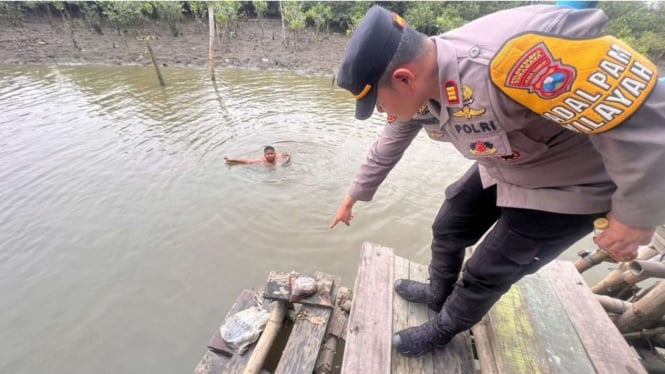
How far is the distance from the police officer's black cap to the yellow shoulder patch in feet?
1.15

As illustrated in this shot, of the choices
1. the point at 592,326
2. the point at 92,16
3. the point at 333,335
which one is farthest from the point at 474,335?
the point at 92,16

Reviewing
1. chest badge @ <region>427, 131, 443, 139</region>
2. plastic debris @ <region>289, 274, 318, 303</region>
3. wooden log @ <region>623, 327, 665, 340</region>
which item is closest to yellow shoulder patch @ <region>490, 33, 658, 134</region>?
chest badge @ <region>427, 131, 443, 139</region>

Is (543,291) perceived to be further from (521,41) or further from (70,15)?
(70,15)

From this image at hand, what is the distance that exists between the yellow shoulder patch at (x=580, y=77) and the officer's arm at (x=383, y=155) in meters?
0.72

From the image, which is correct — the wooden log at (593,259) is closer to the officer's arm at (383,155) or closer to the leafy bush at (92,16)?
the officer's arm at (383,155)

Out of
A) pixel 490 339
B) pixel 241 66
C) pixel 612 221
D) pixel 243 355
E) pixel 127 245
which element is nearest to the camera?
pixel 612 221

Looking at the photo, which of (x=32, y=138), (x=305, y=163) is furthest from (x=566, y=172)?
(x=32, y=138)

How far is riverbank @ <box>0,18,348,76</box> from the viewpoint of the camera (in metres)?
13.4

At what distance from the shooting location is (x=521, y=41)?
887 mm

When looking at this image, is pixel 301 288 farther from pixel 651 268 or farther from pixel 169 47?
pixel 169 47

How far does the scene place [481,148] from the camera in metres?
1.18

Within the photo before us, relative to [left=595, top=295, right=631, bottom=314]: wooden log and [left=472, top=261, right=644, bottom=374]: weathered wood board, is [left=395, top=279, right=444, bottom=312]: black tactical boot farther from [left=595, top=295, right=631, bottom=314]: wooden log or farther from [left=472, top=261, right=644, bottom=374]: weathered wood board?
[left=595, top=295, right=631, bottom=314]: wooden log

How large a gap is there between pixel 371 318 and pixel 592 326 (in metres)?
1.38

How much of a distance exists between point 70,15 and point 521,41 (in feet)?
82.5
